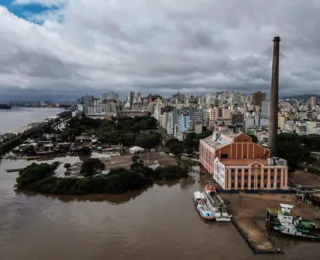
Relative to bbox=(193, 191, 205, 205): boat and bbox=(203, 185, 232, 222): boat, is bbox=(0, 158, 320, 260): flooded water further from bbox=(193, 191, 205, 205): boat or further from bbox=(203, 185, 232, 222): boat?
bbox=(203, 185, 232, 222): boat

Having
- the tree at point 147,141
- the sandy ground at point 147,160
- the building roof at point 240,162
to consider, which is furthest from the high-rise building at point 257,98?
the building roof at point 240,162

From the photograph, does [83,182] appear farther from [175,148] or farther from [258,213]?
[175,148]

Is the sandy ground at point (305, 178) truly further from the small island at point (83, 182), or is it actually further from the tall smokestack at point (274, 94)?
the small island at point (83, 182)

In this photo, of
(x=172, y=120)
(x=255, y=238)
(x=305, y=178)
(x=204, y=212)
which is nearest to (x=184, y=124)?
(x=172, y=120)

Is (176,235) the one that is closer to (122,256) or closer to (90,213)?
(122,256)

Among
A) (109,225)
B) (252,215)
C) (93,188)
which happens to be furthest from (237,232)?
(93,188)

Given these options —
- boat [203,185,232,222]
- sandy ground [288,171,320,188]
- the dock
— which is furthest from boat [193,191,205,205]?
sandy ground [288,171,320,188]
